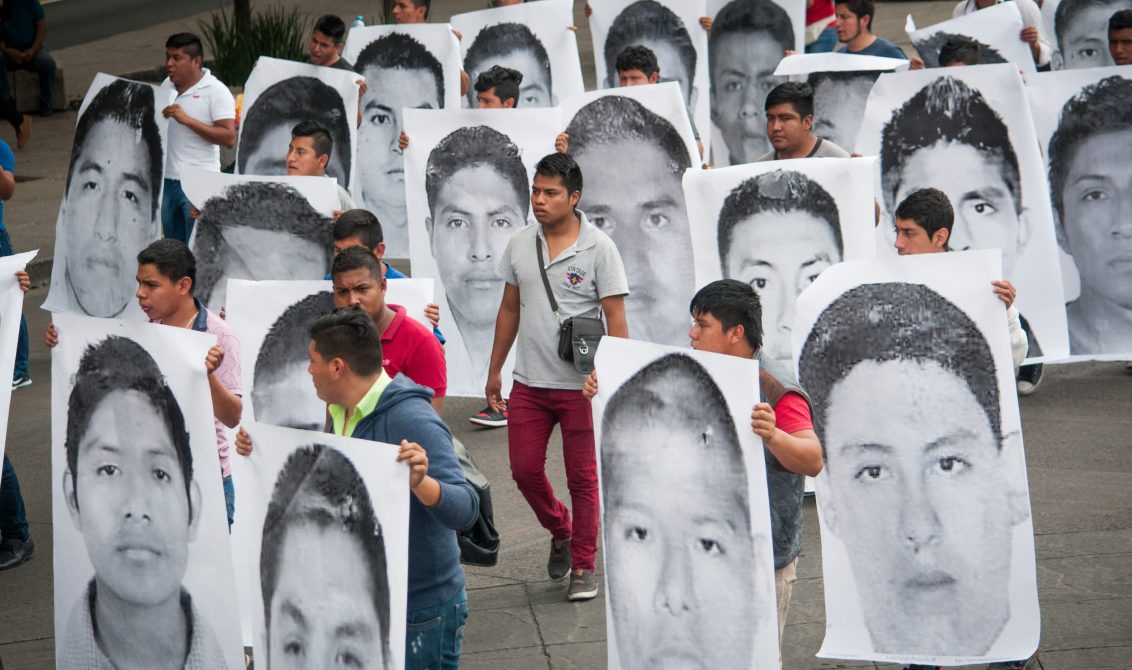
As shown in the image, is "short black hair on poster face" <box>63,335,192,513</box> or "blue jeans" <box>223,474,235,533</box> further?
"blue jeans" <box>223,474,235,533</box>

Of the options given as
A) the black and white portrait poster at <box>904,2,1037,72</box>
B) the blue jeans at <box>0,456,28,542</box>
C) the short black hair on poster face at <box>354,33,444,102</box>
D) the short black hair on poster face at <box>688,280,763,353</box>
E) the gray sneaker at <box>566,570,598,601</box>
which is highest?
the short black hair on poster face at <box>354,33,444,102</box>

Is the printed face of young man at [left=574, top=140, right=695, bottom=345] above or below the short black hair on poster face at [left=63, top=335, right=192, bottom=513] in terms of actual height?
above

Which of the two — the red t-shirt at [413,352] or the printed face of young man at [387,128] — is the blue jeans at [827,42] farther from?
the red t-shirt at [413,352]

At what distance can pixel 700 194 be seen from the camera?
6.92 m

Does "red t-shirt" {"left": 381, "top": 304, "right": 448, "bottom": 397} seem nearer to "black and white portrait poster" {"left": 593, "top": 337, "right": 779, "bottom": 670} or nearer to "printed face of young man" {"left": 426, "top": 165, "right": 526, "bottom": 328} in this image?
"black and white portrait poster" {"left": 593, "top": 337, "right": 779, "bottom": 670}

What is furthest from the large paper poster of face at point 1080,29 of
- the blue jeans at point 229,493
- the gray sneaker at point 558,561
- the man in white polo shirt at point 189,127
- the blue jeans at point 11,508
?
the blue jeans at point 11,508

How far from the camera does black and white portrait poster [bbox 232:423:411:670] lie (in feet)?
13.5

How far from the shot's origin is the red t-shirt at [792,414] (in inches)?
173

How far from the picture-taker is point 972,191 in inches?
307

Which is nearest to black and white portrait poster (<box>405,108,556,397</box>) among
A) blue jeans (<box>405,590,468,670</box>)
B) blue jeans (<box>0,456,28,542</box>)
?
blue jeans (<box>0,456,28,542</box>)

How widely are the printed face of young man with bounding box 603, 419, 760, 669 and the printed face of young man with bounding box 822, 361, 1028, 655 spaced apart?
66cm

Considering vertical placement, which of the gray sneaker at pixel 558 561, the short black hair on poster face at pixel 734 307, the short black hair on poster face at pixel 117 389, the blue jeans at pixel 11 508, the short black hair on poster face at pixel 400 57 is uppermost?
the short black hair on poster face at pixel 400 57

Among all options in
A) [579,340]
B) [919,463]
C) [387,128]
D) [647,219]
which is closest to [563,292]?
[579,340]

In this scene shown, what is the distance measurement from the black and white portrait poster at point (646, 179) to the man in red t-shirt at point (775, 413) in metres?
3.41
